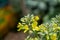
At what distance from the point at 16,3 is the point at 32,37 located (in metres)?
3.56

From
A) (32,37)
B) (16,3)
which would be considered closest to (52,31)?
(32,37)

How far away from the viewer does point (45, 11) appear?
4.44 m

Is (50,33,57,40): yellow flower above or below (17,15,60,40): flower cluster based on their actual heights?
below

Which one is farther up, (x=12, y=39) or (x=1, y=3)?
(x=1, y=3)

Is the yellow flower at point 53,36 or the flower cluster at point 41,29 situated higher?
the flower cluster at point 41,29

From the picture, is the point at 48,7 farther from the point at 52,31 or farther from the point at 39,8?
the point at 52,31

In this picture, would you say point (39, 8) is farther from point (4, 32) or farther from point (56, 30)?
point (56, 30)

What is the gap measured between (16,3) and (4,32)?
2.39 ft

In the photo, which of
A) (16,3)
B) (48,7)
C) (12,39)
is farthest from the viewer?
(16,3)

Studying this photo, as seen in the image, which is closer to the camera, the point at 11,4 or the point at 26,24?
the point at 26,24

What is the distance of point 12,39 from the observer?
15.5ft

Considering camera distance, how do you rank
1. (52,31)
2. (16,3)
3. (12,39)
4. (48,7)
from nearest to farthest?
(52,31) < (48,7) < (12,39) < (16,3)

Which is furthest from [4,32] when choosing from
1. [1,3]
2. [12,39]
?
[1,3]

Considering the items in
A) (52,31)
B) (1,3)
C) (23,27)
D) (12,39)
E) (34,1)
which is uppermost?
(1,3)
